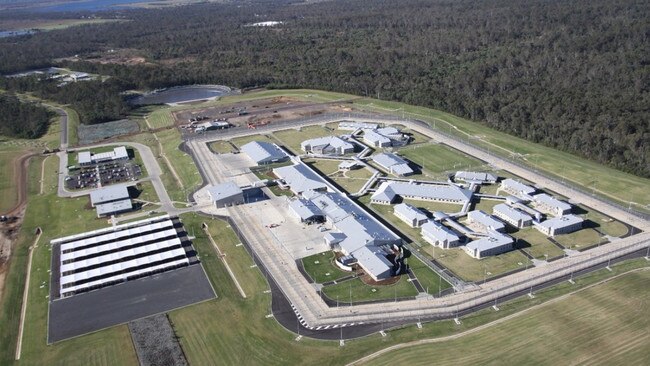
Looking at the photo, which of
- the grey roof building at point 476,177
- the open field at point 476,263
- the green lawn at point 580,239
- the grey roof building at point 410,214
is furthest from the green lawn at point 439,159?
the open field at point 476,263

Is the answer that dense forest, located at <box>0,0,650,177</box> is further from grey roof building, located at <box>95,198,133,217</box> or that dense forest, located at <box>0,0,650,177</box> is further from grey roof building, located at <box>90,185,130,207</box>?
grey roof building, located at <box>95,198,133,217</box>

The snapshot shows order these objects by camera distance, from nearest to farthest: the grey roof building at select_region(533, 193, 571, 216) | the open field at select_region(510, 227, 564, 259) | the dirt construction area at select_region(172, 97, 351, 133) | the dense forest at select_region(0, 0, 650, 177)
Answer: the open field at select_region(510, 227, 564, 259), the grey roof building at select_region(533, 193, 571, 216), the dense forest at select_region(0, 0, 650, 177), the dirt construction area at select_region(172, 97, 351, 133)

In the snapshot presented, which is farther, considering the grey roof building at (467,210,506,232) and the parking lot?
the parking lot

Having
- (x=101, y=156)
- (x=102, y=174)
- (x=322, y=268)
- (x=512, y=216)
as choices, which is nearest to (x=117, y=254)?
(x=322, y=268)

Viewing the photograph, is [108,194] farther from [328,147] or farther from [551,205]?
[551,205]

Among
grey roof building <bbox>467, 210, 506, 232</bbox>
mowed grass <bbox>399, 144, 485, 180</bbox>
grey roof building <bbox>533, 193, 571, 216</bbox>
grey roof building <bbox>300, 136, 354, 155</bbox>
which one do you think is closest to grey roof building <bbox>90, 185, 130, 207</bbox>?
grey roof building <bbox>300, 136, 354, 155</bbox>
